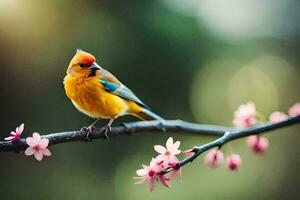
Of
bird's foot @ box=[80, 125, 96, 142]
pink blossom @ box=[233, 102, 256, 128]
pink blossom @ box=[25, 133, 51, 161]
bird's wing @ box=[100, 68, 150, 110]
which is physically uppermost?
pink blossom @ box=[233, 102, 256, 128]

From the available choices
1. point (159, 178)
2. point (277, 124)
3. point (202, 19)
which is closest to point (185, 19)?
point (202, 19)

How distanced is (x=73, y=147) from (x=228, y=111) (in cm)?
70

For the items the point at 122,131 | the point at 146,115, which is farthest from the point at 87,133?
the point at 146,115

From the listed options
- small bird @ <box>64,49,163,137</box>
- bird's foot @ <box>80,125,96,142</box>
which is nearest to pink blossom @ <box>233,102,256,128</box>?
small bird @ <box>64,49,163,137</box>

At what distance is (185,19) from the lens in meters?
1.69

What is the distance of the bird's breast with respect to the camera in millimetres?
735

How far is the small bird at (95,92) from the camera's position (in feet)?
2.16

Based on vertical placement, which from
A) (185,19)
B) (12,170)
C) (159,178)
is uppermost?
(185,19)

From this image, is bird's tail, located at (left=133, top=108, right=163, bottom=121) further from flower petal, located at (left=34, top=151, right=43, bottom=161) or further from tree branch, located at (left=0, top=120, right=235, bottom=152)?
flower petal, located at (left=34, top=151, right=43, bottom=161)

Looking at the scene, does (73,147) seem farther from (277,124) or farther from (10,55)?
(277,124)

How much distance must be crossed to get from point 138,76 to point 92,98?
38.2 inches

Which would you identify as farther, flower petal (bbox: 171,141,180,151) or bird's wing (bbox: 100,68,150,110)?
bird's wing (bbox: 100,68,150,110)

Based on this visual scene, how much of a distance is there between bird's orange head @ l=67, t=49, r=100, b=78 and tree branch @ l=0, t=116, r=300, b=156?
0.07 meters

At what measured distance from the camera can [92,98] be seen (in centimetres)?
79
